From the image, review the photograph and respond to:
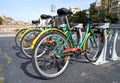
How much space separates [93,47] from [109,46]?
397mm

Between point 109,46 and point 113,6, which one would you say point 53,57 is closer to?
point 109,46

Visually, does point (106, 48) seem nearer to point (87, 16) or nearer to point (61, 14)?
point (87, 16)

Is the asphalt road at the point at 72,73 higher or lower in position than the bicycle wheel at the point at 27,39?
lower

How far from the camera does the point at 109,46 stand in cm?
424

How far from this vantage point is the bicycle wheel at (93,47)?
397cm

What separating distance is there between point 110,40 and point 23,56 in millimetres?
2203

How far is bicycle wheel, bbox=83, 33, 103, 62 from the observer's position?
397cm

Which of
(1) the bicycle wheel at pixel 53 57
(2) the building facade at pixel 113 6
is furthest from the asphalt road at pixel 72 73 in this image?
(2) the building facade at pixel 113 6

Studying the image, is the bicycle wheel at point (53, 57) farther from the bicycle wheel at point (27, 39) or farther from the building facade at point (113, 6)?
the building facade at point (113, 6)

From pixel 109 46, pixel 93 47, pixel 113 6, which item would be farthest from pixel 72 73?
pixel 113 6

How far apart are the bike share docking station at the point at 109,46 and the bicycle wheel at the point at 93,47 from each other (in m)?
0.14

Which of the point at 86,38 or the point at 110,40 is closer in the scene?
the point at 86,38

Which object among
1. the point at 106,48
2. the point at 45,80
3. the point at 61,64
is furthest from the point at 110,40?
the point at 45,80

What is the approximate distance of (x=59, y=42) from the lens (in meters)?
3.33
